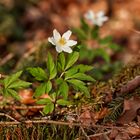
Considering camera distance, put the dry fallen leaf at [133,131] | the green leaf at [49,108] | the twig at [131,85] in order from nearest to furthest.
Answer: the dry fallen leaf at [133,131] → the green leaf at [49,108] → the twig at [131,85]

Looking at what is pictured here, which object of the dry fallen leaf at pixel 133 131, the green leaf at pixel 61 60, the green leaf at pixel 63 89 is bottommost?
the dry fallen leaf at pixel 133 131

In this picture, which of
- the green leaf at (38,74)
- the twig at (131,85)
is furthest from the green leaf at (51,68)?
the twig at (131,85)

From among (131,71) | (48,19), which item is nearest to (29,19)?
(48,19)

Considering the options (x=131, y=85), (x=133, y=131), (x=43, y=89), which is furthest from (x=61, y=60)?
(x=133, y=131)

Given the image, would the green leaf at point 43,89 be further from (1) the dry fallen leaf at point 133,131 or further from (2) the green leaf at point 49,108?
(1) the dry fallen leaf at point 133,131

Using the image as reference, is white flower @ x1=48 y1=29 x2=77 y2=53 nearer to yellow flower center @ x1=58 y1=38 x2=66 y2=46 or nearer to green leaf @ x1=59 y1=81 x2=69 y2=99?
yellow flower center @ x1=58 y1=38 x2=66 y2=46

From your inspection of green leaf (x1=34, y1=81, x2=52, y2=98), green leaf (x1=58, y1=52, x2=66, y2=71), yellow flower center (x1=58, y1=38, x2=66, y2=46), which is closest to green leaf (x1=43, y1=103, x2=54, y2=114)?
green leaf (x1=34, y1=81, x2=52, y2=98)

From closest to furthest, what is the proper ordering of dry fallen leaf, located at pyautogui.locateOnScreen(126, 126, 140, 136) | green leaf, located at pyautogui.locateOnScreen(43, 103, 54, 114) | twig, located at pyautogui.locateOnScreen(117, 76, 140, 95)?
dry fallen leaf, located at pyautogui.locateOnScreen(126, 126, 140, 136), green leaf, located at pyautogui.locateOnScreen(43, 103, 54, 114), twig, located at pyautogui.locateOnScreen(117, 76, 140, 95)

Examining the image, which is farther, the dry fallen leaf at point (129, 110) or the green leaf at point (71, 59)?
the green leaf at point (71, 59)

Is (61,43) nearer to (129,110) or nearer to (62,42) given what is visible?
(62,42)

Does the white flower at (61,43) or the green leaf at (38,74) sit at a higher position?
the white flower at (61,43)

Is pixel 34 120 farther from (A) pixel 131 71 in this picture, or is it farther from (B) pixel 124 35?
(B) pixel 124 35
